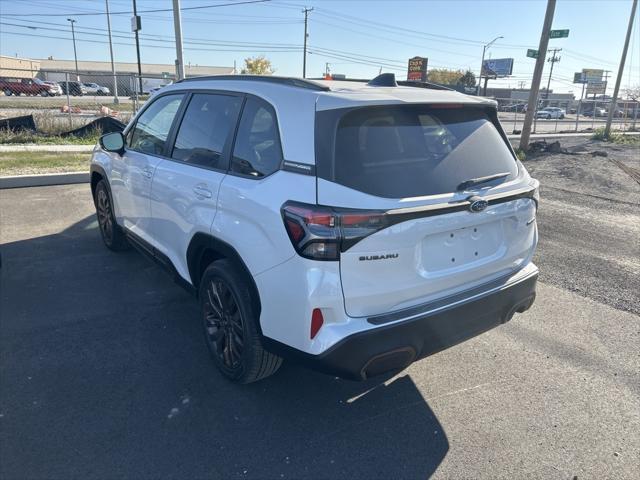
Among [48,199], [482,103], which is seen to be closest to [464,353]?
[482,103]

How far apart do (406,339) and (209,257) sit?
1480 millimetres

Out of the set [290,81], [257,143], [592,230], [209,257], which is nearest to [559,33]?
[592,230]

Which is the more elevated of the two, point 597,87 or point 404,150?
point 597,87

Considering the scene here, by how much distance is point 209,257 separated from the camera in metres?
3.25

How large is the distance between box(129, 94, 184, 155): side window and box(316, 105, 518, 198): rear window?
185 cm

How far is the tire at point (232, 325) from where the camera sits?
2.78 metres

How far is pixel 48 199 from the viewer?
25.5 feet

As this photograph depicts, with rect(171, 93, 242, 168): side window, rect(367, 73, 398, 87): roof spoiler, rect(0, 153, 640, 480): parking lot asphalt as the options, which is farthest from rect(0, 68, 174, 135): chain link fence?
rect(367, 73, 398, 87): roof spoiler

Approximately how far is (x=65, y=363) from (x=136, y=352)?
455 mm

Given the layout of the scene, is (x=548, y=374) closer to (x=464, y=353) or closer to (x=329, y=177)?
(x=464, y=353)

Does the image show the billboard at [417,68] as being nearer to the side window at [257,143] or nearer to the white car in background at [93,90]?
the side window at [257,143]

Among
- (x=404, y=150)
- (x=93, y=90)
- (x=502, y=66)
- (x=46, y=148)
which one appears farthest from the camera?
(x=502, y=66)

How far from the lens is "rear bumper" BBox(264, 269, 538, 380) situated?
2.35 metres

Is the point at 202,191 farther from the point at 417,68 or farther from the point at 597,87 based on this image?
the point at 597,87
